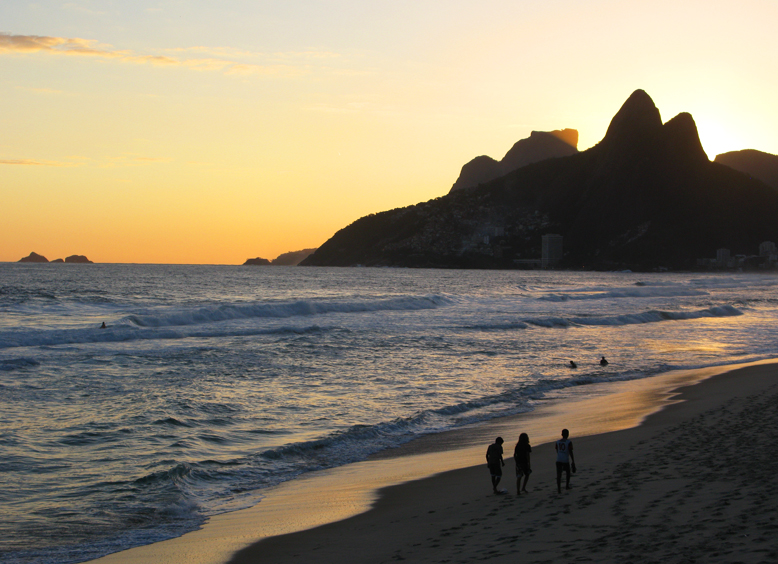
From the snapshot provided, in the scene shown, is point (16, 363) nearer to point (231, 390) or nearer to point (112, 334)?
point (231, 390)

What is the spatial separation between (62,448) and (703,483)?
445 inches

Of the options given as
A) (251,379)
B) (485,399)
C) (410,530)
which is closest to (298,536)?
(410,530)

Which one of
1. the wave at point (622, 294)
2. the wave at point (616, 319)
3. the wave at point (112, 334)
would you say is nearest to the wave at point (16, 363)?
the wave at point (112, 334)

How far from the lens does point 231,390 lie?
1845 centimetres

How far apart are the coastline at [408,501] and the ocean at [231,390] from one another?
2.12ft

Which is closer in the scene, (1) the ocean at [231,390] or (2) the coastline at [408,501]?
(2) the coastline at [408,501]

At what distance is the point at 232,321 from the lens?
3947 cm

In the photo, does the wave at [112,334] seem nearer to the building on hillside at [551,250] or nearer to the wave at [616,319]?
the wave at [616,319]

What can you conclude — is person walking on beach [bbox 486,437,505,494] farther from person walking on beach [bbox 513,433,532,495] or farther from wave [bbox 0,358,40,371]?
wave [bbox 0,358,40,371]

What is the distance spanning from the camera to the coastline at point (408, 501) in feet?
25.2

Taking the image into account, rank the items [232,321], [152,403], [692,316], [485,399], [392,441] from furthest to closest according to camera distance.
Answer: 1. [692,316]
2. [232,321]
3. [485,399]
4. [152,403]
5. [392,441]

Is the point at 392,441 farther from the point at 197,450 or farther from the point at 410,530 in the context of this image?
the point at 410,530

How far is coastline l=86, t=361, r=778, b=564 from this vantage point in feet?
25.2

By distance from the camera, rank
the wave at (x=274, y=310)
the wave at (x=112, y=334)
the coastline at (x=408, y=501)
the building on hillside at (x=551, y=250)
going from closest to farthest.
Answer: the coastline at (x=408, y=501)
the wave at (x=112, y=334)
the wave at (x=274, y=310)
the building on hillside at (x=551, y=250)
